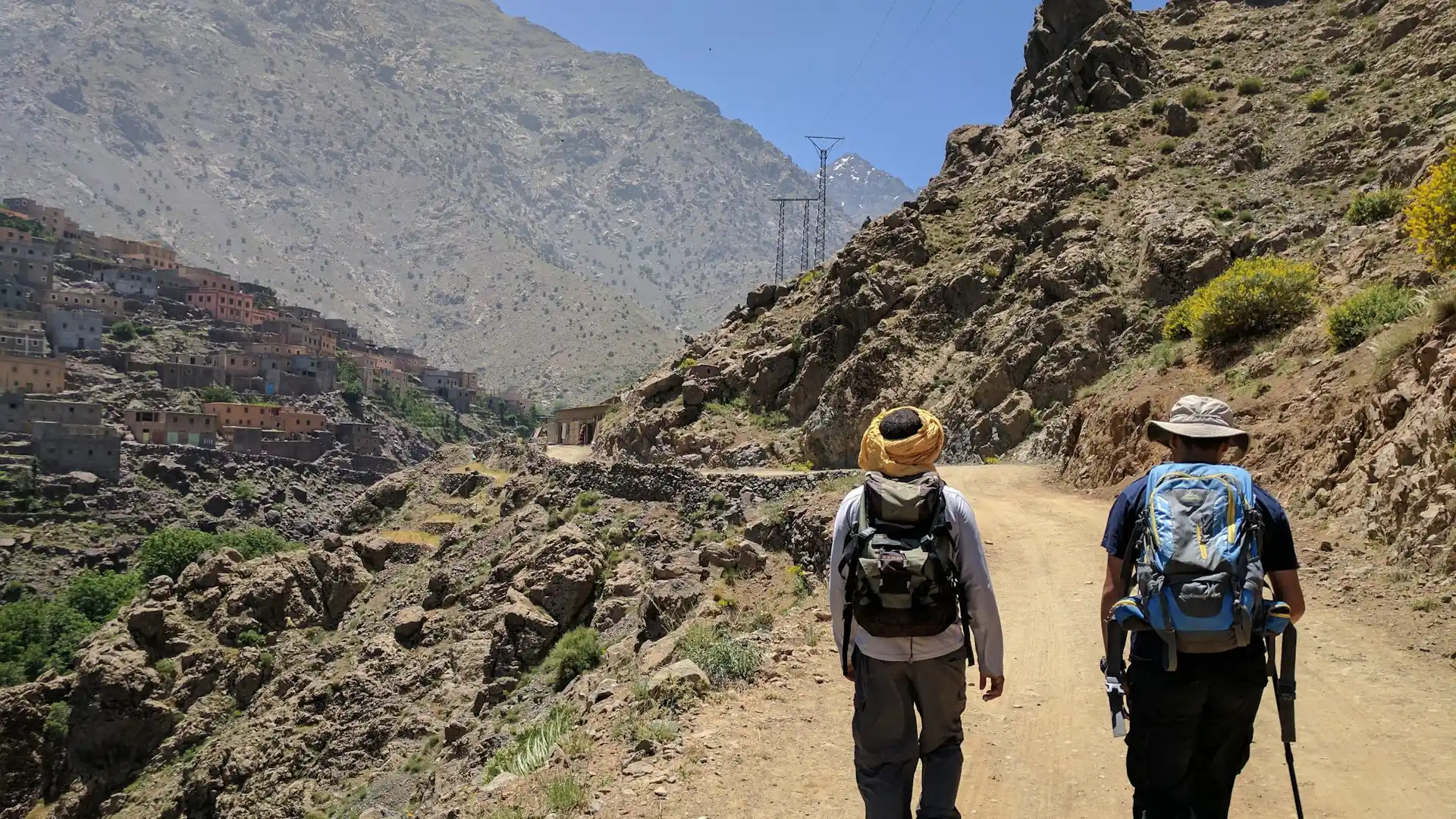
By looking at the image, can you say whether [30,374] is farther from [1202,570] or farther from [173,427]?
[1202,570]

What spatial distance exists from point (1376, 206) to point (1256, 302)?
20.0ft

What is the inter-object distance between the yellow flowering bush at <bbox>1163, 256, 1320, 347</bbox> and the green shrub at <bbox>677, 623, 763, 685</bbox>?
1204cm

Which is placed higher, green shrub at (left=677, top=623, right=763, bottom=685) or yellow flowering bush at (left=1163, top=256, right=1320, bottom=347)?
yellow flowering bush at (left=1163, top=256, right=1320, bottom=347)

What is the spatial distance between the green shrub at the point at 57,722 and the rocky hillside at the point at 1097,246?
60.2 feet

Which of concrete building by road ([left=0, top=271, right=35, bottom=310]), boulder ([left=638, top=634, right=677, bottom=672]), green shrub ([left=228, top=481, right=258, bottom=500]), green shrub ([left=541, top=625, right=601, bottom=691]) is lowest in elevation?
green shrub ([left=228, top=481, right=258, bottom=500])

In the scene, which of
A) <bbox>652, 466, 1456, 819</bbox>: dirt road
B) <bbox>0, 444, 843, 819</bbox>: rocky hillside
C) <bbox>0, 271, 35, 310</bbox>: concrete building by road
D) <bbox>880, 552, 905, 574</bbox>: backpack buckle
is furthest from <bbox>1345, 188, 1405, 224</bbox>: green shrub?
<bbox>0, 271, 35, 310</bbox>: concrete building by road

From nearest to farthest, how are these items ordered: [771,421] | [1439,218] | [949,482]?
1. [1439,218]
2. [949,482]
3. [771,421]

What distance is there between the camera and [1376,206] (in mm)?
19484

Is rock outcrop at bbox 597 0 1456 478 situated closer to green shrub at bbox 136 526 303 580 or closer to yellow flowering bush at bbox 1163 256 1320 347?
yellow flowering bush at bbox 1163 256 1320 347

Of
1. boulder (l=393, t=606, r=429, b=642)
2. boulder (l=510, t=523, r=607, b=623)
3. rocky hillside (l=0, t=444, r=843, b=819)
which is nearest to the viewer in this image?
rocky hillside (l=0, t=444, r=843, b=819)

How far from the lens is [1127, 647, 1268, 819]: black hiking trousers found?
142 inches

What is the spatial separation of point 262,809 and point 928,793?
16.0 meters

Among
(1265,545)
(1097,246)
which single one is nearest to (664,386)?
(1097,246)

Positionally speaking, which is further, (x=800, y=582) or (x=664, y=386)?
(x=664, y=386)
